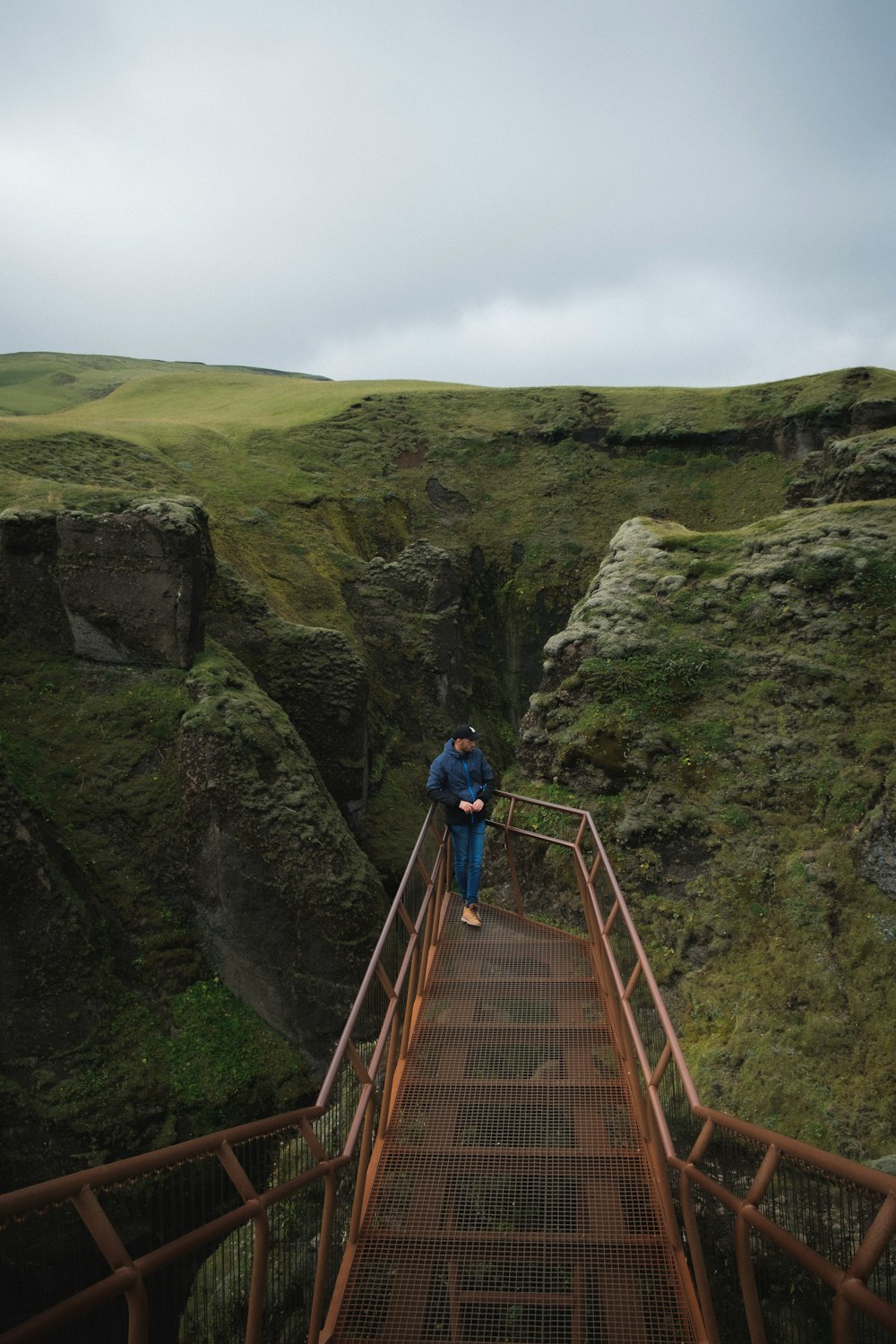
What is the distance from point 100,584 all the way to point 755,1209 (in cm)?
1583

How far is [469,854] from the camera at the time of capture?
10195 mm

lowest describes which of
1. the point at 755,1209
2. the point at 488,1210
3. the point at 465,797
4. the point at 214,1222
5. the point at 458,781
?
the point at 488,1210

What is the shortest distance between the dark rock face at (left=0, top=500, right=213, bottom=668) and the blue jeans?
28.7ft

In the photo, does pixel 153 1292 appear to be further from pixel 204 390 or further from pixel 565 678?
pixel 204 390

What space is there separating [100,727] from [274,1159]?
39.2 ft

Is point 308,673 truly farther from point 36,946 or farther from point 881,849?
point 881,849

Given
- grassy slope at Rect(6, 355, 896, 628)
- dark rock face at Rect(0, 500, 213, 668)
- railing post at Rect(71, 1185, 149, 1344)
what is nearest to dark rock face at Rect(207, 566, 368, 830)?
dark rock face at Rect(0, 500, 213, 668)

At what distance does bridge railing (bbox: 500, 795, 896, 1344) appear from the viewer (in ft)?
9.30

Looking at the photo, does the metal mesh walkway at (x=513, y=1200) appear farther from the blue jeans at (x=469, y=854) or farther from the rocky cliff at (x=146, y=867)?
the rocky cliff at (x=146, y=867)

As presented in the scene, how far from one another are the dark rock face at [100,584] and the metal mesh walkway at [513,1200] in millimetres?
10982

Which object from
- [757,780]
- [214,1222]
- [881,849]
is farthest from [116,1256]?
[757,780]

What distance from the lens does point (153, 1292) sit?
12.4 ft

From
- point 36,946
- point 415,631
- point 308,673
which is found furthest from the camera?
point 415,631

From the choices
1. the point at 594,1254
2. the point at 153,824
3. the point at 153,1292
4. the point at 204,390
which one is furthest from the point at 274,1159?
the point at 204,390
